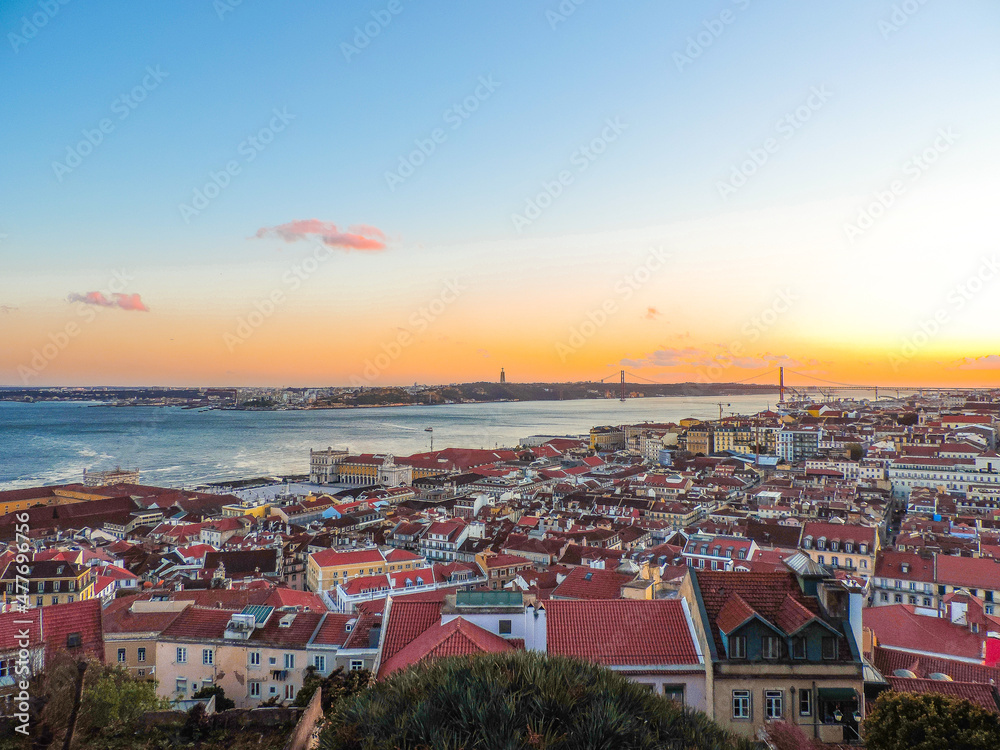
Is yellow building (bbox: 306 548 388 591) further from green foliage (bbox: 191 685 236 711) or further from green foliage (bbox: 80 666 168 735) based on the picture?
green foliage (bbox: 80 666 168 735)

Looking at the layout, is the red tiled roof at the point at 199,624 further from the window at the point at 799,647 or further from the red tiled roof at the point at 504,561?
the red tiled roof at the point at 504,561

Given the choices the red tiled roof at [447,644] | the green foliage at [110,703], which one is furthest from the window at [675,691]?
the green foliage at [110,703]

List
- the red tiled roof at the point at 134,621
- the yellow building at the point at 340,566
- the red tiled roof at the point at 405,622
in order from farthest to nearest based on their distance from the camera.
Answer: the yellow building at the point at 340,566 → the red tiled roof at the point at 134,621 → the red tiled roof at the point at 405,622

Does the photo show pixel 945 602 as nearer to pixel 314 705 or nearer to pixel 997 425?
pixel 314 705

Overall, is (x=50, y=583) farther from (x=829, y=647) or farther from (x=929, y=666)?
(x=929, y=666)

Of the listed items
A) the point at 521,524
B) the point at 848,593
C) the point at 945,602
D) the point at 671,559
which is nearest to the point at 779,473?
the point at 521,524

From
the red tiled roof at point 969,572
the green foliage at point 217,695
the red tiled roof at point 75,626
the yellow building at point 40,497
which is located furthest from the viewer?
the yellow building at point 40,497
